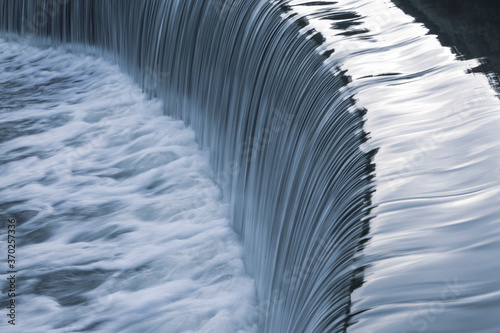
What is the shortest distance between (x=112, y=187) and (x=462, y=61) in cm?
241

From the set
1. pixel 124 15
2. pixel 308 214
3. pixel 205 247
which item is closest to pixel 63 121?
pixel 124 15

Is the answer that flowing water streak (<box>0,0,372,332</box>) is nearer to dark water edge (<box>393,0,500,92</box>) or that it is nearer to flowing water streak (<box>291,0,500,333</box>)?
flowing water streak (<box>291,0,500,333</box>)

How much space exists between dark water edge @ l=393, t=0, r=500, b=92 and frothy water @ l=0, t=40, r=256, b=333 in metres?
1.37

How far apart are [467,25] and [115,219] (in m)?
2.11

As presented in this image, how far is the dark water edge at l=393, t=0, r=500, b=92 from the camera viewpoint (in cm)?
266

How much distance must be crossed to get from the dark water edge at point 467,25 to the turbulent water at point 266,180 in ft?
0.24

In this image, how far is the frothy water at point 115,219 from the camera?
3.14 metres

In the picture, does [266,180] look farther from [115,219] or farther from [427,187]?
[427,187]

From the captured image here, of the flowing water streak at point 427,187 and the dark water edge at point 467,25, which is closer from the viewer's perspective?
the flowing water streak at point 427,187

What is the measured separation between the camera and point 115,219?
3.93 m

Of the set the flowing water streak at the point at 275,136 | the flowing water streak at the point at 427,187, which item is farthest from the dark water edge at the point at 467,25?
the flowing water streak at the point at 275,136

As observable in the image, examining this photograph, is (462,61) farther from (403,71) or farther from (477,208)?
(477,208)

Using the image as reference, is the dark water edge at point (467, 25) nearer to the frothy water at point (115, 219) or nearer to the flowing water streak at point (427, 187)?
the flowing water streak at point (427, 187)

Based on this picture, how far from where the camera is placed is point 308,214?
252cm
